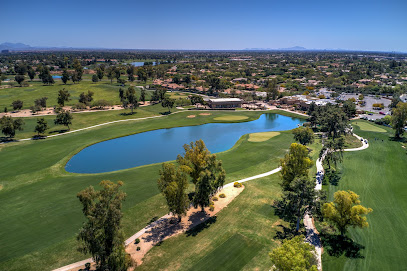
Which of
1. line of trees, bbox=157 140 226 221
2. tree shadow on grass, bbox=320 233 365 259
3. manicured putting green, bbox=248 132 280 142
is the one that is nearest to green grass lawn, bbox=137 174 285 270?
line of trees, bbox=157 140 226 221

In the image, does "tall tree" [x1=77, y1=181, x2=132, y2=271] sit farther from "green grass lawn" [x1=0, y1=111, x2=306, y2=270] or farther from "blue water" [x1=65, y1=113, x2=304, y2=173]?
"blue water" [x1=65, y1=113, x2=304, y2=173]

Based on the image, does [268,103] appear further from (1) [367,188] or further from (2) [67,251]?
(2) [67,251]

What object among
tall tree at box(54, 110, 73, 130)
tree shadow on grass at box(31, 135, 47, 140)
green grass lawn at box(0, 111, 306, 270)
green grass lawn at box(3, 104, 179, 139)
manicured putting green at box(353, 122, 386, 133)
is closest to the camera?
green grass lawn at box(0, 111, 306, 270)

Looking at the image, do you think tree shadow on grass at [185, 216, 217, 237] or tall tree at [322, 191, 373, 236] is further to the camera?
tree shadow on grass at [185, 216, 217, 237]

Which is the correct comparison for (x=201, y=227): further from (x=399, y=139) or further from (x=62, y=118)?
(x=399, y=139)

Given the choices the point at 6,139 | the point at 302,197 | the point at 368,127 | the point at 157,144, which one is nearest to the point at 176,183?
the point at 302,197

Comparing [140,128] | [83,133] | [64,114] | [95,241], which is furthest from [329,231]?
[64,114]

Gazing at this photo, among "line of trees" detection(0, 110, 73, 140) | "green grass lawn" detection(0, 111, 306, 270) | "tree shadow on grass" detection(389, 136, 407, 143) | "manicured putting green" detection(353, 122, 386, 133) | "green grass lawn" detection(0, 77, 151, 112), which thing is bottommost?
"green grass lawn" detection(0, 111, 306, 270)

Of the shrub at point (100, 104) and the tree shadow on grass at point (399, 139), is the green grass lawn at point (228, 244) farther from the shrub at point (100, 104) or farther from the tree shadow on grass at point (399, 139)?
Answer: the shrub at point (100, 104)
